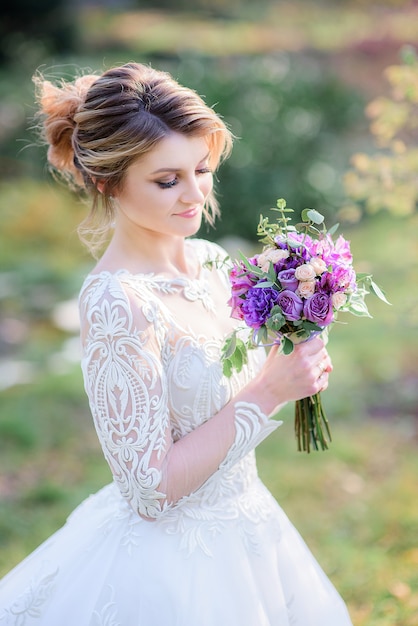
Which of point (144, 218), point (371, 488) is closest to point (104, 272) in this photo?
point (144, 218)

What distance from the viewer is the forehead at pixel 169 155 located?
84.4 inches

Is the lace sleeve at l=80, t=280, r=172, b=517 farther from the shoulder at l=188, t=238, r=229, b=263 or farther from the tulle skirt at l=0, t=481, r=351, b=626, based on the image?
the shoulder at l=188, t=238, r=229, b=263

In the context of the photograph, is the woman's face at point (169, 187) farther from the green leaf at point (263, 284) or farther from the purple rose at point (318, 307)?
the purple rose at point (318, 307)

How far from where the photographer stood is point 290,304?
6.70 feet

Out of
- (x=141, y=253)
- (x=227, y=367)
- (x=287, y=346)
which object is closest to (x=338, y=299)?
(x=287, y=346)

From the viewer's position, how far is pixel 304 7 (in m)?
22.6

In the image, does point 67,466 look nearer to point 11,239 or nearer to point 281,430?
point 281,430

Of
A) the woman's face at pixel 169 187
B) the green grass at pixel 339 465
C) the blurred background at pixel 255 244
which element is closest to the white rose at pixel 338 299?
the woman's face at pixel 169 187

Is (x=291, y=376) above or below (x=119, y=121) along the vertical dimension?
below

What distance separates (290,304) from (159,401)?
0.42m

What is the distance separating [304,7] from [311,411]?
2215 centimetres

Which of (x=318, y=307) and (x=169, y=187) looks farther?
(x=169, y=187)

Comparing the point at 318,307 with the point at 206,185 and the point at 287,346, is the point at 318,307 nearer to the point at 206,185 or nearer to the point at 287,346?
the point at 287,346

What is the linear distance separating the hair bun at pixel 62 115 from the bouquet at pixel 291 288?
A: 652 mm
